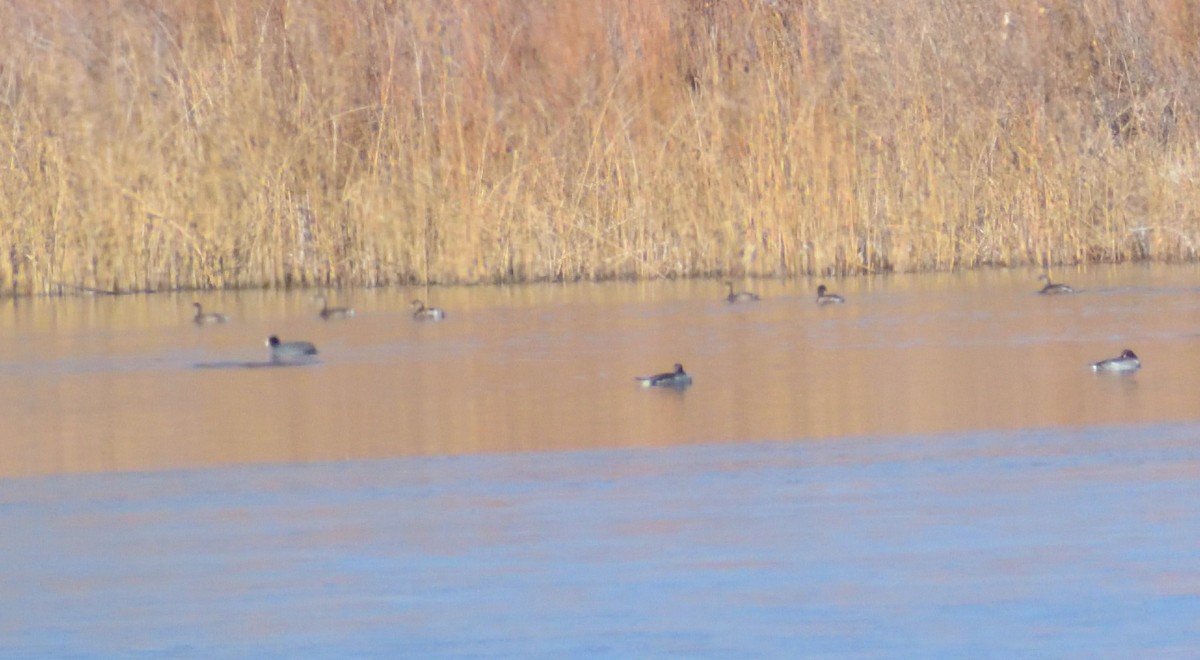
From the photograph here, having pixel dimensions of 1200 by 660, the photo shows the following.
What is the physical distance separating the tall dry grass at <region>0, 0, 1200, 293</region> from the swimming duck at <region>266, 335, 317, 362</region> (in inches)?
186

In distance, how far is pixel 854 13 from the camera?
17.3 metres

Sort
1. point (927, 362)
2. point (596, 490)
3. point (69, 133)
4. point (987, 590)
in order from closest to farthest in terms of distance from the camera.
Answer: point (987, 590)
point (596, 490)
point (927, 362)
point (69, 133)

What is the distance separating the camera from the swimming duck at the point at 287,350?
1091 cm

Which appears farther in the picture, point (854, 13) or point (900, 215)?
point (854, 13)

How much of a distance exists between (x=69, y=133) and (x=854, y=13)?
19.5 ft

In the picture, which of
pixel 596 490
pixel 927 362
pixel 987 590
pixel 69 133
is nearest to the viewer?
pixel 987 590

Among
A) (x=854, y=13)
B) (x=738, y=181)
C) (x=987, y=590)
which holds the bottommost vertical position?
(x=987, y=590)

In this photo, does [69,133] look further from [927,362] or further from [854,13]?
[927,362]

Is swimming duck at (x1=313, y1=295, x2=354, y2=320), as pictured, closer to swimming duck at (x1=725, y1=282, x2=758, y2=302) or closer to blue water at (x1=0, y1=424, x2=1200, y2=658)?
swimming duck at (x1=725, y1=282, x2=758, y2=302)

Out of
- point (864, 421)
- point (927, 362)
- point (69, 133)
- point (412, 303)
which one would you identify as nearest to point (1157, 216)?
point (412, 303)

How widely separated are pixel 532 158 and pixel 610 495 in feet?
31.3

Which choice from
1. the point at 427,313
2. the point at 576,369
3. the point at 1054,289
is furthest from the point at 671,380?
the point at 1054,289

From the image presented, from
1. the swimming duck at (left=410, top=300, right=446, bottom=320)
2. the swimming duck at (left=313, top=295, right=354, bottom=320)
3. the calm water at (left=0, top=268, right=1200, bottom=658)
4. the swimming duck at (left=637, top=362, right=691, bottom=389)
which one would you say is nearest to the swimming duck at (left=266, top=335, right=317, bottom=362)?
the calm water at (left=0, top=268, right=1200, bottom=658)

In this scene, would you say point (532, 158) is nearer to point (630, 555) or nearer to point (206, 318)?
point (206, 318)
